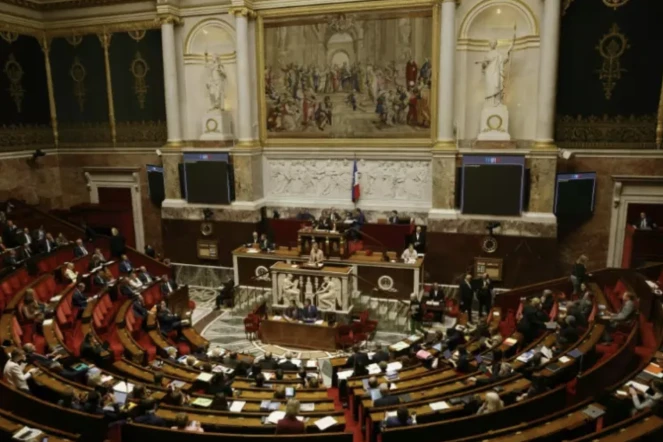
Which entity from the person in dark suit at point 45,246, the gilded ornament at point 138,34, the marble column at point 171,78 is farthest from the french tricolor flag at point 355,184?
the person in dark suit at point 45,246

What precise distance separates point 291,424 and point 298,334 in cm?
666

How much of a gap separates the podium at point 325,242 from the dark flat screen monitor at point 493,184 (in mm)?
3912

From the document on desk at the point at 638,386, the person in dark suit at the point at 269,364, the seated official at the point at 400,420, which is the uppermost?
the document on desk at the point at 638,386

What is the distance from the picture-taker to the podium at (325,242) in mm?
16000

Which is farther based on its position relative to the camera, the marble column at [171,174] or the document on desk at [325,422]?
the marble column at [171,174]

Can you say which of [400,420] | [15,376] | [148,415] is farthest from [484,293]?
[15,376]

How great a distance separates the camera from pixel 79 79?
20.3m

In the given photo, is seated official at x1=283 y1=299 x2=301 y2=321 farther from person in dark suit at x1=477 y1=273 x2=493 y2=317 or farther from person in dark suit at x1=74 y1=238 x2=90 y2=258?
person in dark suit at x1=74 y1=238 x2=90 y2=258

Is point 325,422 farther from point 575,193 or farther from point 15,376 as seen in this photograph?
point 575,193

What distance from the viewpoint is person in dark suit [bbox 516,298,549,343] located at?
36.5ft

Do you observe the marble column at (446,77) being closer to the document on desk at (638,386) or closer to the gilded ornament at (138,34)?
the document on desk at (638,386)

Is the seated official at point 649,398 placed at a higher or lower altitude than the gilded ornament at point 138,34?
lower

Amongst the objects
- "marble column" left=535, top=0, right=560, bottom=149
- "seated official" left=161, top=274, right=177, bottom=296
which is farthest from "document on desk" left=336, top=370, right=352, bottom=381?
"marble column" left=535, top=0, right=560, bottom=149

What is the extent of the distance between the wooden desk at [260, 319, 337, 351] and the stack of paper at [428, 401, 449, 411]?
17.9ft
